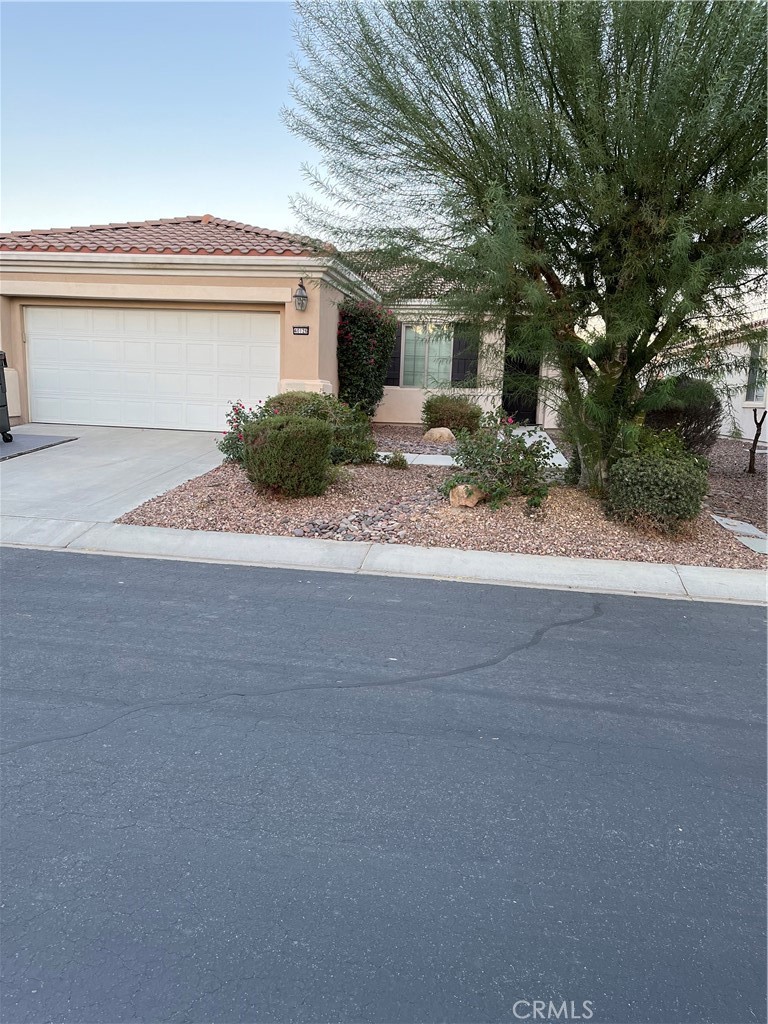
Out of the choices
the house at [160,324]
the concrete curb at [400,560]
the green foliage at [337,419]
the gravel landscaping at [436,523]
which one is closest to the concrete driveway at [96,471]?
the concrete curb at [400,560]

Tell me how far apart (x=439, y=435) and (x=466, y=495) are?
7043 mm

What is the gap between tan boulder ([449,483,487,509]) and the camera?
8812mm

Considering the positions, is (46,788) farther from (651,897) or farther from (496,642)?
(496,642)

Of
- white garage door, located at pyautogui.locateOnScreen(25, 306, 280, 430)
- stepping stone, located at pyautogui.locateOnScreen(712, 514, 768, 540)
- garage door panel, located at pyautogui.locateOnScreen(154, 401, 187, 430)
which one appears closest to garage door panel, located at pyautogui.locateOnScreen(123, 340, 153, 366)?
white garage door, located at pyautogui.locateOnScreen(25, 306, 280, 430)

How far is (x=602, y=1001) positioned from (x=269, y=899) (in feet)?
3.85

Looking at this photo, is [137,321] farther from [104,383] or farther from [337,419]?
[337,419]

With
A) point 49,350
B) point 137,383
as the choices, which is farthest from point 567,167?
point 49,350

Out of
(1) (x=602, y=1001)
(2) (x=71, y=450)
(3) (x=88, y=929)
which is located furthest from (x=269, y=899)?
(2) (x=71, y=450)

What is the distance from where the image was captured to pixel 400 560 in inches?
289

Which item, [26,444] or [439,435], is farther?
[439,435]

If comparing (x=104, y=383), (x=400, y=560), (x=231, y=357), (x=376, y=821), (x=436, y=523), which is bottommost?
(x=376, y=821)

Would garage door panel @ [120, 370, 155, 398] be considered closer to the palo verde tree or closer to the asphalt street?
the palo verde tree

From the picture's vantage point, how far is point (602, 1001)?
237cm

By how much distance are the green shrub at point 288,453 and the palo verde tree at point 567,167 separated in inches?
77.1
